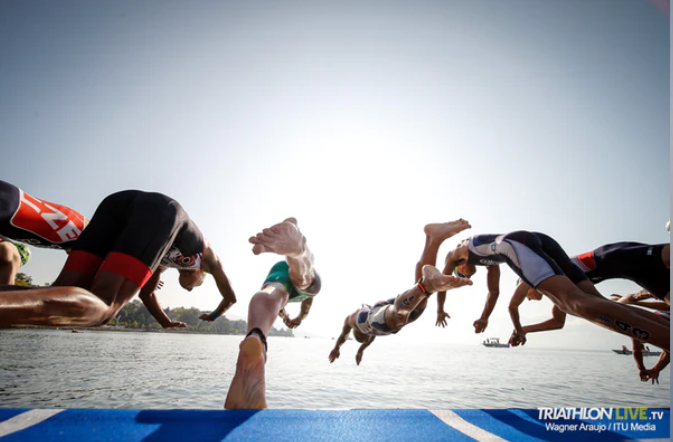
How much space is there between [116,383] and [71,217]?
26.6 feet

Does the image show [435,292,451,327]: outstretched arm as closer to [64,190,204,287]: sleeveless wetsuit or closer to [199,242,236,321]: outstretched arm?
[199,242,236,321]: outstretched arm

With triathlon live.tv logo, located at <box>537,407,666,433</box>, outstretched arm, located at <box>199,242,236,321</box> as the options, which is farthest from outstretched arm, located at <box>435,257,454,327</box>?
outstretched arm, located at <box>199,242,236,321</box>

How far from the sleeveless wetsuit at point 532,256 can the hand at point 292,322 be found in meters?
3.59

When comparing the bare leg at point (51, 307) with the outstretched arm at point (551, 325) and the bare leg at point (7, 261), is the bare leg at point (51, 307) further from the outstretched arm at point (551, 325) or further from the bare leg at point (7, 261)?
the outstretched arm at point (551, 325)

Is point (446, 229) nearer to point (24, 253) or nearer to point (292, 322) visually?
point (292, 322)

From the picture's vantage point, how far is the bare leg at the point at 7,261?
437 cm

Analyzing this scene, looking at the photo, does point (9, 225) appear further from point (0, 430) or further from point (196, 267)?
point (0, 430)

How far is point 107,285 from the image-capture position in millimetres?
2133

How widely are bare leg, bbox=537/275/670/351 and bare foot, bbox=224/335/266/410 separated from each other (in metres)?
3.40

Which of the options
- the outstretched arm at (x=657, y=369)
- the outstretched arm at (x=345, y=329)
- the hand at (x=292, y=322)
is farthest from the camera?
the outstretched arm at (x=345, y=329)

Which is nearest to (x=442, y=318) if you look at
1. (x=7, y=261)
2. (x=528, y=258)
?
(x=528, y=258)

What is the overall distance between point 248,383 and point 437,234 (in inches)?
174

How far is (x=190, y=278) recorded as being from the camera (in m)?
4.47

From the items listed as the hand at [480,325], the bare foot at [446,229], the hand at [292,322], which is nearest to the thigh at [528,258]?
the bare foot at [446,229]
